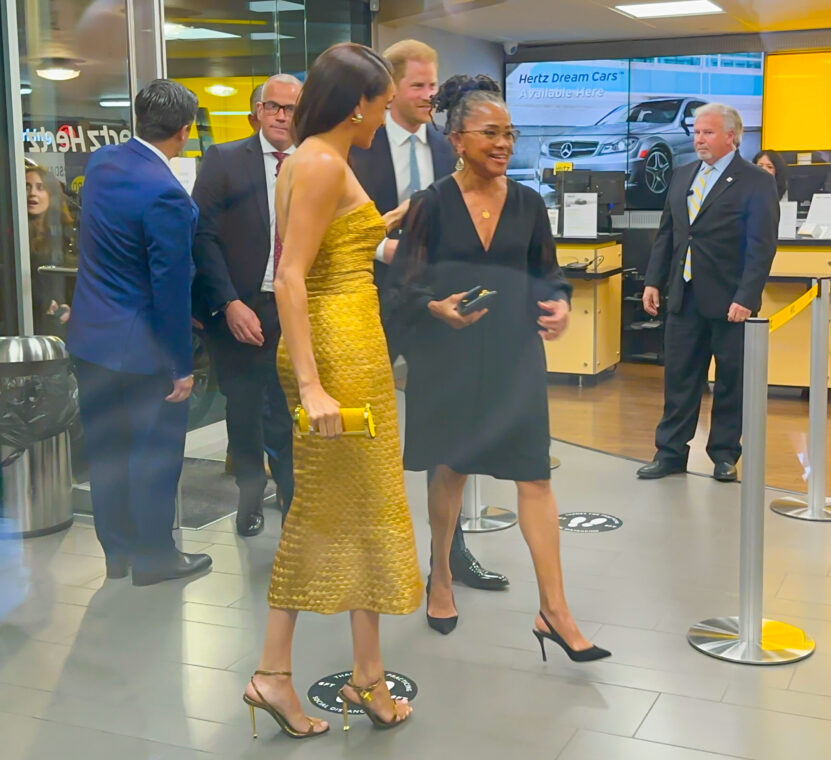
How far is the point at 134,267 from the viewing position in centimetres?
288

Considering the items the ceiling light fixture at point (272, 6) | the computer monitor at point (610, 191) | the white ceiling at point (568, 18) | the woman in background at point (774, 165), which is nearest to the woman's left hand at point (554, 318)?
the white ceiling at point (568, 18)

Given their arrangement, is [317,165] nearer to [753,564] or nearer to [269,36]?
[753,564]

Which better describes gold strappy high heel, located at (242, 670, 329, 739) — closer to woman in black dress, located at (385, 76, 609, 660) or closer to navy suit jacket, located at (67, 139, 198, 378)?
woman in black dress, located at (385, 76, 609, 660)

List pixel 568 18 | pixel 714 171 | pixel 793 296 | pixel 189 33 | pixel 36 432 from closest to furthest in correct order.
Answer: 1. pixel 36 432
2. pixel 714 171
3. pixel 189 33
4. pixel 568 18
5. pixel 793 296

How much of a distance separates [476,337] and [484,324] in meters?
0.04

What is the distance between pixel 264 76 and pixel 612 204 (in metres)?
2.17

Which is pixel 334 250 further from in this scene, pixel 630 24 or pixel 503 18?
pixel 630 24

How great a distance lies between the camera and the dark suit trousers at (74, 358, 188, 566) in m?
2.97

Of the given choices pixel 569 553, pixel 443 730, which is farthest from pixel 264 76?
pixel 443 730

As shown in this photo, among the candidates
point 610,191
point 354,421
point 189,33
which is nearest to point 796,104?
point 610,191

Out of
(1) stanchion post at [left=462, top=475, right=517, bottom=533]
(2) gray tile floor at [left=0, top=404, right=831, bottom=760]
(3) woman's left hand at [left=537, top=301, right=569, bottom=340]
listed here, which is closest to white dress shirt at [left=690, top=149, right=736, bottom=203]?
(2) gray tile floor at [left=0, top=404, right=831, bottom=760]

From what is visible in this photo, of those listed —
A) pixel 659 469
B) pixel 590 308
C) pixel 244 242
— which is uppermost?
pixel 244 242

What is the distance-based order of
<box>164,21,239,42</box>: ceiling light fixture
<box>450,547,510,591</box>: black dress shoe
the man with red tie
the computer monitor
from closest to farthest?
<box>450,547,510,591</box>: black dress shoe, the man with red tie, <box>164,21,239,42</box>: ceiling light fixture, the computer monitor

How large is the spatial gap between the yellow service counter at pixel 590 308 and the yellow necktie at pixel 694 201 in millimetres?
1628
